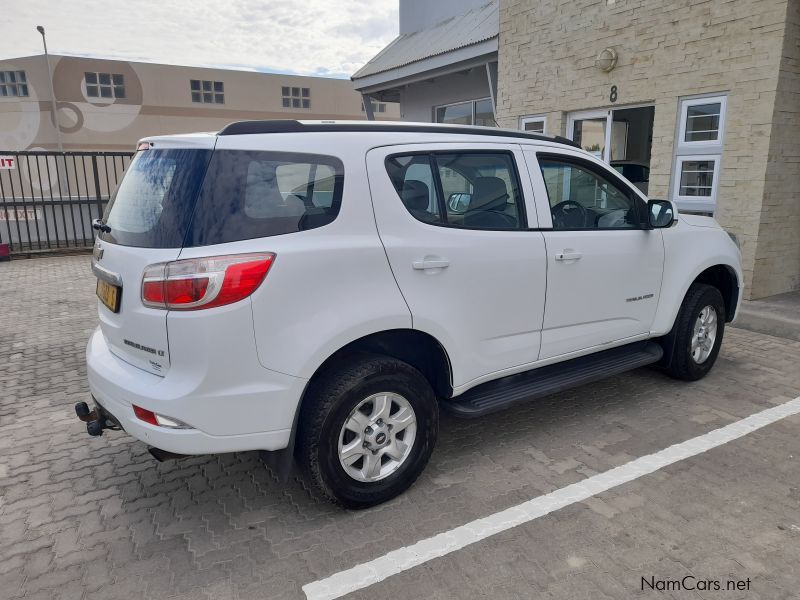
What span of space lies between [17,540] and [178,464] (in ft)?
2.93

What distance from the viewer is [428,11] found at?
41.0 feet

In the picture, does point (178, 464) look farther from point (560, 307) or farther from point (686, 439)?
point (686, 439)

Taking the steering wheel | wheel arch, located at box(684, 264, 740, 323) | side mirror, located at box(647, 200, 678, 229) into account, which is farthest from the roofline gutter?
the steering wheel

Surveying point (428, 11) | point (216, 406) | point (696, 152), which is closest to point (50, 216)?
point (428, 11)

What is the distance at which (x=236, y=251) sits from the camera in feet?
8.02

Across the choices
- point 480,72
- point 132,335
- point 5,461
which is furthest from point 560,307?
point 480,72

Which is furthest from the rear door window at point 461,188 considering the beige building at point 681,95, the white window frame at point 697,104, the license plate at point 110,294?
the white window frame at point 697,104

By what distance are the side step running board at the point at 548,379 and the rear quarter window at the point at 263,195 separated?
1.34 metres

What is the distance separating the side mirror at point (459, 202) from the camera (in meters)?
3.16

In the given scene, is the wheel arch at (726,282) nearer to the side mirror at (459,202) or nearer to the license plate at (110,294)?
the side mirror at (459,202)

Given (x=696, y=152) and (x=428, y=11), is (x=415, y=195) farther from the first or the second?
(x=428, y=11)

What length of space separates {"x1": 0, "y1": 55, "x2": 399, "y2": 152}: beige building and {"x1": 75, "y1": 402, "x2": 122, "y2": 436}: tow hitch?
34934 millimetres

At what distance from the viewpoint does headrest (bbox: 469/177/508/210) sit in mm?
3352

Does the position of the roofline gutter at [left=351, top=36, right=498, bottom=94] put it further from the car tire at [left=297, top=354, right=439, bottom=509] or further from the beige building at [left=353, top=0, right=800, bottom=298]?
the car tire at [left=297, top=354, right=439, bottom=509]
